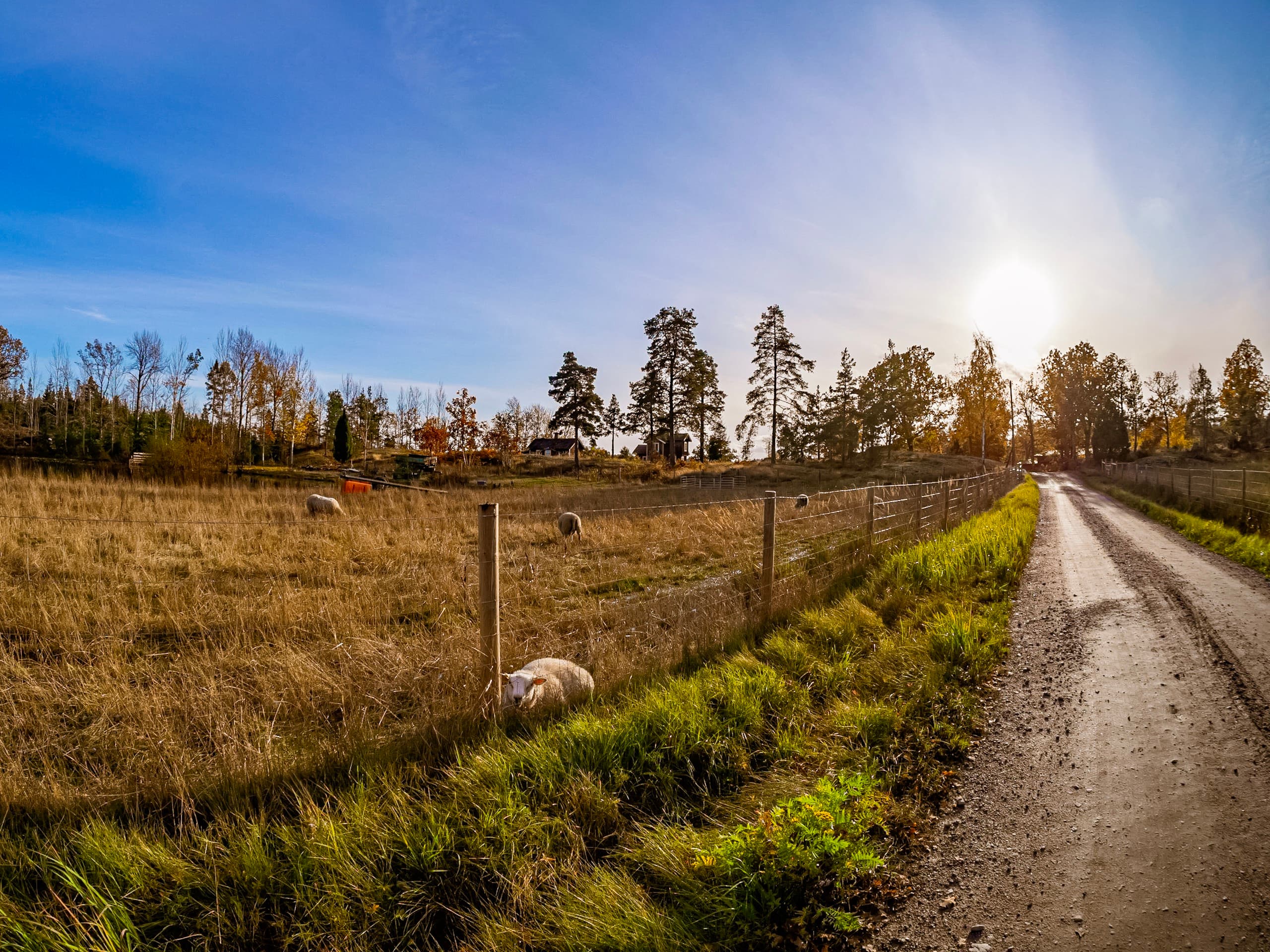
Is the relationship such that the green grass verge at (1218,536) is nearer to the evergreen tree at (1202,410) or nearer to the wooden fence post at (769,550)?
the wooden fence post at (769,550)

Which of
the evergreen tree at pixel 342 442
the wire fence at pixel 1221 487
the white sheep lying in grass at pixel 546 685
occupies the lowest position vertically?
the white sheep lying in grass at pixel 546 685

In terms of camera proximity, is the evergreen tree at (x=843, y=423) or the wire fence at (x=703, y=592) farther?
the evergreen tree at (x=843, y=423)

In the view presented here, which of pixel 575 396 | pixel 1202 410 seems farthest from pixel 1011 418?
pixel 575 396

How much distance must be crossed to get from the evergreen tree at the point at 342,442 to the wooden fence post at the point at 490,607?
60.2 meters

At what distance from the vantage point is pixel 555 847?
2.65 metres

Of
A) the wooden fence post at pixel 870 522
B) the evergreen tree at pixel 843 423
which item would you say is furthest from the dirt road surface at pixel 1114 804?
the evergreen tree at pixel 843 423

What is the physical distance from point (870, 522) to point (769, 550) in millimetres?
3449

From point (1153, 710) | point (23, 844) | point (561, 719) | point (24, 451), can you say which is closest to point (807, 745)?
point (561, 719)

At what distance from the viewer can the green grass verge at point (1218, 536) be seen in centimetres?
924

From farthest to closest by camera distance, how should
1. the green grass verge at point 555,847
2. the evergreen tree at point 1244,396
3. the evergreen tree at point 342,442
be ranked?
the evergreen tree at point 342,442
the evergreen tree at point 1244,396
the green grass verge at point 555,847

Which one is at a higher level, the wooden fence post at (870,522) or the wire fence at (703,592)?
the wooden fence post at (870,522)

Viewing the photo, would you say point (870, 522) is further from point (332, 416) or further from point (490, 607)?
point (332, 416)

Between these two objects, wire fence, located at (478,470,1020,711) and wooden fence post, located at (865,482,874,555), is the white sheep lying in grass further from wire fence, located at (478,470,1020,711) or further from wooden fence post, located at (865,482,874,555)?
wooden fence post, located at (865,482,874,555)

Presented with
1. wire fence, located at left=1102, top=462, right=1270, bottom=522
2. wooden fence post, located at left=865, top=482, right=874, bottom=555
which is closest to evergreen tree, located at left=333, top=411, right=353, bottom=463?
wooden fence post, located at left=865, top=482, right=874, bottom=555
